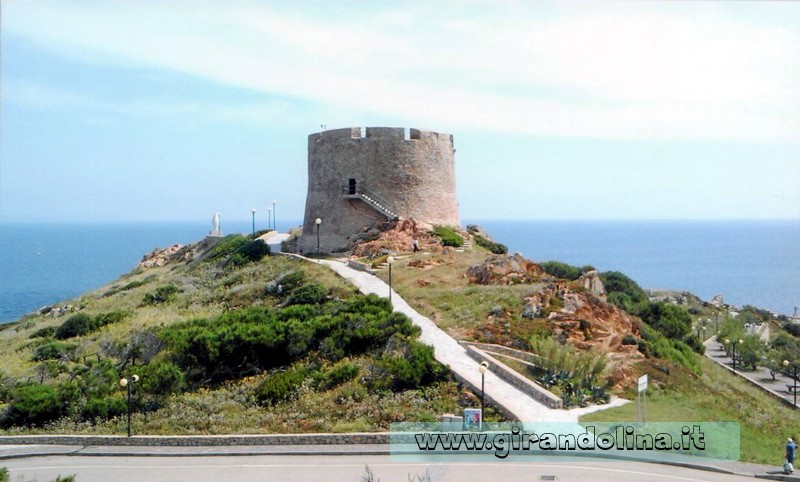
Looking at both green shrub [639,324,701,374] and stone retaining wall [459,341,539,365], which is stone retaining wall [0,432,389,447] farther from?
green shrub [639,324,701,374]

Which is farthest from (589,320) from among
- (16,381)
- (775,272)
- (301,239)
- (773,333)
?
(775,272)

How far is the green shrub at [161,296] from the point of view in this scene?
33.5 meters

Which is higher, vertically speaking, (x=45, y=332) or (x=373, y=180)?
(x=373, y=180)

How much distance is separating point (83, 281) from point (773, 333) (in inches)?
3366

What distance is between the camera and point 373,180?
119 feet

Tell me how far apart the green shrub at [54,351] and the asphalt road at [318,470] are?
10.9m

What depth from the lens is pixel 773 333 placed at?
1965 inches

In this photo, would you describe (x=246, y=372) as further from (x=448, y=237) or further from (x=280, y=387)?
(x=448, y=237)

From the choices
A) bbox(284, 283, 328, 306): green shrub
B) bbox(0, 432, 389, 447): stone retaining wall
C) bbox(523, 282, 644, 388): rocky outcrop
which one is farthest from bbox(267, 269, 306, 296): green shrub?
bbox(0, 432, 389, 447): stone retaining wall

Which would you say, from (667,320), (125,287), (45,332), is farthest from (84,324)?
(667,320)

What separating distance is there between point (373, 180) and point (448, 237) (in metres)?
4.77

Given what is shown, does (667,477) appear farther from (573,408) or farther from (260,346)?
(260,346)

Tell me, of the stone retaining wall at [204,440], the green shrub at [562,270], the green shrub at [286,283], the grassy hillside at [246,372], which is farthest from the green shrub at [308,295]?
the green shrub at [562,270]

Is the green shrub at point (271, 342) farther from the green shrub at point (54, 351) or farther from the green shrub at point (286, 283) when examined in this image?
the green shrub at point (286, 283)
